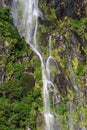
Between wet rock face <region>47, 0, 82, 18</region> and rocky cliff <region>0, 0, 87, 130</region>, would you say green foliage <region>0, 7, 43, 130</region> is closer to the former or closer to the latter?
rocky cliff <region>0, 0, 87, 130</region>

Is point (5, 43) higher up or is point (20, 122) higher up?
point (5, 43)

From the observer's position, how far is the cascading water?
29056 mm

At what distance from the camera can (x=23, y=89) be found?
95.1 ft

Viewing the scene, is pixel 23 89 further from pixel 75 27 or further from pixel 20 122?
pixel 75 27

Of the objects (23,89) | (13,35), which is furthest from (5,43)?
(23,89)

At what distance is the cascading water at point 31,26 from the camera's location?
29.1 metres

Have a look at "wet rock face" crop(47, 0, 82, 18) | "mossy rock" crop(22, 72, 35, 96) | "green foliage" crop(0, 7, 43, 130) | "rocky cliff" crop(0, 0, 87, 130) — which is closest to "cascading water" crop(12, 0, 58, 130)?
"rocky cliff" crop(0, 0, 87, 130)

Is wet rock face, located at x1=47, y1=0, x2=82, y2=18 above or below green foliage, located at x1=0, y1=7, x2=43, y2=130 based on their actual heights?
above

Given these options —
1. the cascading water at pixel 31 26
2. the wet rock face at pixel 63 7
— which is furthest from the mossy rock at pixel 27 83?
the wet rock face at pixel 63 7

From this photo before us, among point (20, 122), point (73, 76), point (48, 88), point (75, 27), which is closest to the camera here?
point (20, 122)

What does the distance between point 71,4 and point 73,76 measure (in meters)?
10.2

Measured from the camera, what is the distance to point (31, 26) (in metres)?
34.8

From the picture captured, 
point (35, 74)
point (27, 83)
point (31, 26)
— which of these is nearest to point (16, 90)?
point (27, 83)

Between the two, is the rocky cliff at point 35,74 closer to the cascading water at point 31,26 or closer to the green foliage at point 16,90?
the green foliage at point 16,90
